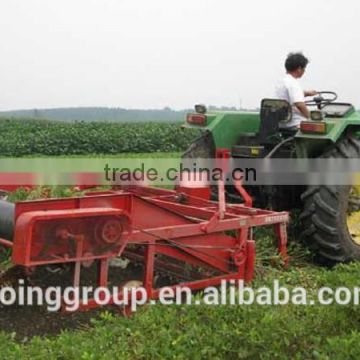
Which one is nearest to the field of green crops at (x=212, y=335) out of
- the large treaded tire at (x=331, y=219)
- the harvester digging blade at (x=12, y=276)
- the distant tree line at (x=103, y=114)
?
the harvester digging blade at (x=12, y=276)

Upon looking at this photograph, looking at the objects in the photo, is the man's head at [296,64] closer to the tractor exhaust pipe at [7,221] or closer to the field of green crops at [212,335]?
the field of green crops at [212,335]

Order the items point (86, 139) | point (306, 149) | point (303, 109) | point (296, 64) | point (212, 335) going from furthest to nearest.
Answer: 1. point (86, 139)
2. point (296, 64)
3. point (303, 109)
4. point (306, 149)
5. point (212, 335)

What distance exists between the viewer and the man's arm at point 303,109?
5629 mm

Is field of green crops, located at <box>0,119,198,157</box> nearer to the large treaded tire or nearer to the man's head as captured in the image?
the man's head

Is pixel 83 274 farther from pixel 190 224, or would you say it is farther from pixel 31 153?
pixel 31 153

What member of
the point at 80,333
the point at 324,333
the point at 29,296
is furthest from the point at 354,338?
the point at 29,296

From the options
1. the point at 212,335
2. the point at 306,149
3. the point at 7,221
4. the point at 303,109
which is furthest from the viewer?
the point at 303,109

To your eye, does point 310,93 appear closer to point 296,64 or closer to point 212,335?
point 296,64

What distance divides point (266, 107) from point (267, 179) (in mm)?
599

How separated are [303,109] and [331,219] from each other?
985 mm

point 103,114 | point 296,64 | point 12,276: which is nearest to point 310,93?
point 296,64

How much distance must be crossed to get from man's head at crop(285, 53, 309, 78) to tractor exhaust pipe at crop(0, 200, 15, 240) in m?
2.98

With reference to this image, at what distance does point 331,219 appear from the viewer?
5246mm

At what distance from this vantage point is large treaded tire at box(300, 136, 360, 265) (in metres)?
5.27
